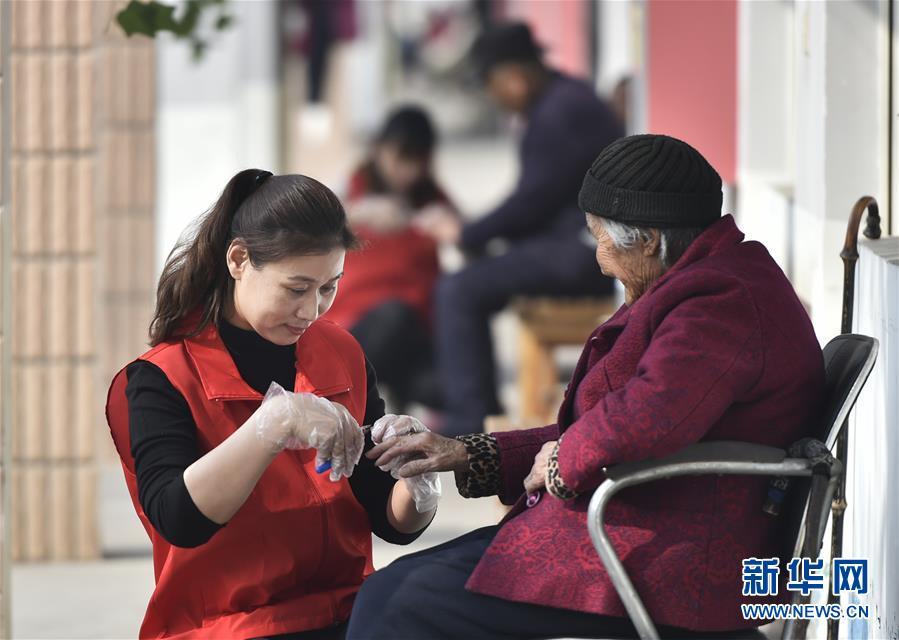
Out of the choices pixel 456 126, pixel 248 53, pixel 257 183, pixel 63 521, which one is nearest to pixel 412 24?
pixel 456 126

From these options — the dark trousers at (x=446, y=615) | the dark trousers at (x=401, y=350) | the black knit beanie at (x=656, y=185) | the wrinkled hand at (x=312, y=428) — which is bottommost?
the dark trousers at (x=401, y=350)

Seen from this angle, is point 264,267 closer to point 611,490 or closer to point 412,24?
point 611,490

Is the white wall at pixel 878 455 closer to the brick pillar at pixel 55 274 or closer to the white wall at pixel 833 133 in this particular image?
the white wall at pixel 833 133

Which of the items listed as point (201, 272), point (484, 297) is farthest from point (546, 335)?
point (201, 272)

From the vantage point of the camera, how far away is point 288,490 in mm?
2512

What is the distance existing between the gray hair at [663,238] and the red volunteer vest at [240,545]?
1.94 ft

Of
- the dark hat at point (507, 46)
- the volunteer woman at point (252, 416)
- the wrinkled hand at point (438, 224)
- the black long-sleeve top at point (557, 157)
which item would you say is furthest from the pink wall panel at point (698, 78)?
the volunteer woman at point (252, 416)

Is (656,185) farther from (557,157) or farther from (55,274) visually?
(557,157)

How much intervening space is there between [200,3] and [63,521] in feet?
5.91

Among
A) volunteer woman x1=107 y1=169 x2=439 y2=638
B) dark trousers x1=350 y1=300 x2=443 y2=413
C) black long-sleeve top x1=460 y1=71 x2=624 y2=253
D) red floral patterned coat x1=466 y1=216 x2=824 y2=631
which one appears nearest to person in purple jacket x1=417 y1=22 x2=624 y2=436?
black long-sleeve top x1=460 y1=71 x2=624 y2=253

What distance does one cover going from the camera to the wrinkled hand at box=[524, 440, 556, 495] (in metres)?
2.42

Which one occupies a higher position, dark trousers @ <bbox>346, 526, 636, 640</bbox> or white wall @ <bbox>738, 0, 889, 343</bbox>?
white wall @ <bbox>738, 0, 889, 343</bbox>

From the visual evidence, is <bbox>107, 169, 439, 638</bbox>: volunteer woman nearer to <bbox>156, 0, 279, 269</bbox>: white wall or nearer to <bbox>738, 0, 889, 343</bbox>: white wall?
<bbox>738, 0, 889, 343</bbox>: white wall

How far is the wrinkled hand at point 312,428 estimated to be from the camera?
7.50 feet
